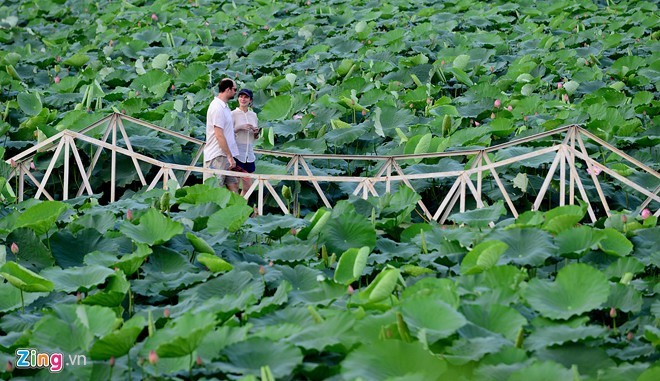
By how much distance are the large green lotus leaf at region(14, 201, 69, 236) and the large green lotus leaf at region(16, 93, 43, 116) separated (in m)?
3.06

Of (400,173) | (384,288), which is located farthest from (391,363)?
(400,173)

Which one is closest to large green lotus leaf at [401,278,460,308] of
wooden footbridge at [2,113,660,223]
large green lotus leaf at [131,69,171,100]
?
wooden footbridge at [2,113,660,223]

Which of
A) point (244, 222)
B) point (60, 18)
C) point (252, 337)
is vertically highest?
point (252, 337)

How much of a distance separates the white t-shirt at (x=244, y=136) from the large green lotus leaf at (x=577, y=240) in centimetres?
243

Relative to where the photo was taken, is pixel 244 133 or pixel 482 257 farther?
pixel 244 133

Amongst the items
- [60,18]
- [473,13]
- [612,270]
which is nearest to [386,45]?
[473,13]

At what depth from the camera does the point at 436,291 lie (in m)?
3.75

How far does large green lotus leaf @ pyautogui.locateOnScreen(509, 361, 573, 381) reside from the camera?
10.3 feet

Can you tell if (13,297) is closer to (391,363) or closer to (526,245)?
(391,363)

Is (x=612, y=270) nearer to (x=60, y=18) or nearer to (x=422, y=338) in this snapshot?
(x=422, y=338)

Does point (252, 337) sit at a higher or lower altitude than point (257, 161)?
higher

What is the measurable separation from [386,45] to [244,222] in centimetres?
494

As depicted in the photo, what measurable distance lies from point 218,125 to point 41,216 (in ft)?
4.63

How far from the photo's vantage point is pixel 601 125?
280 inches
